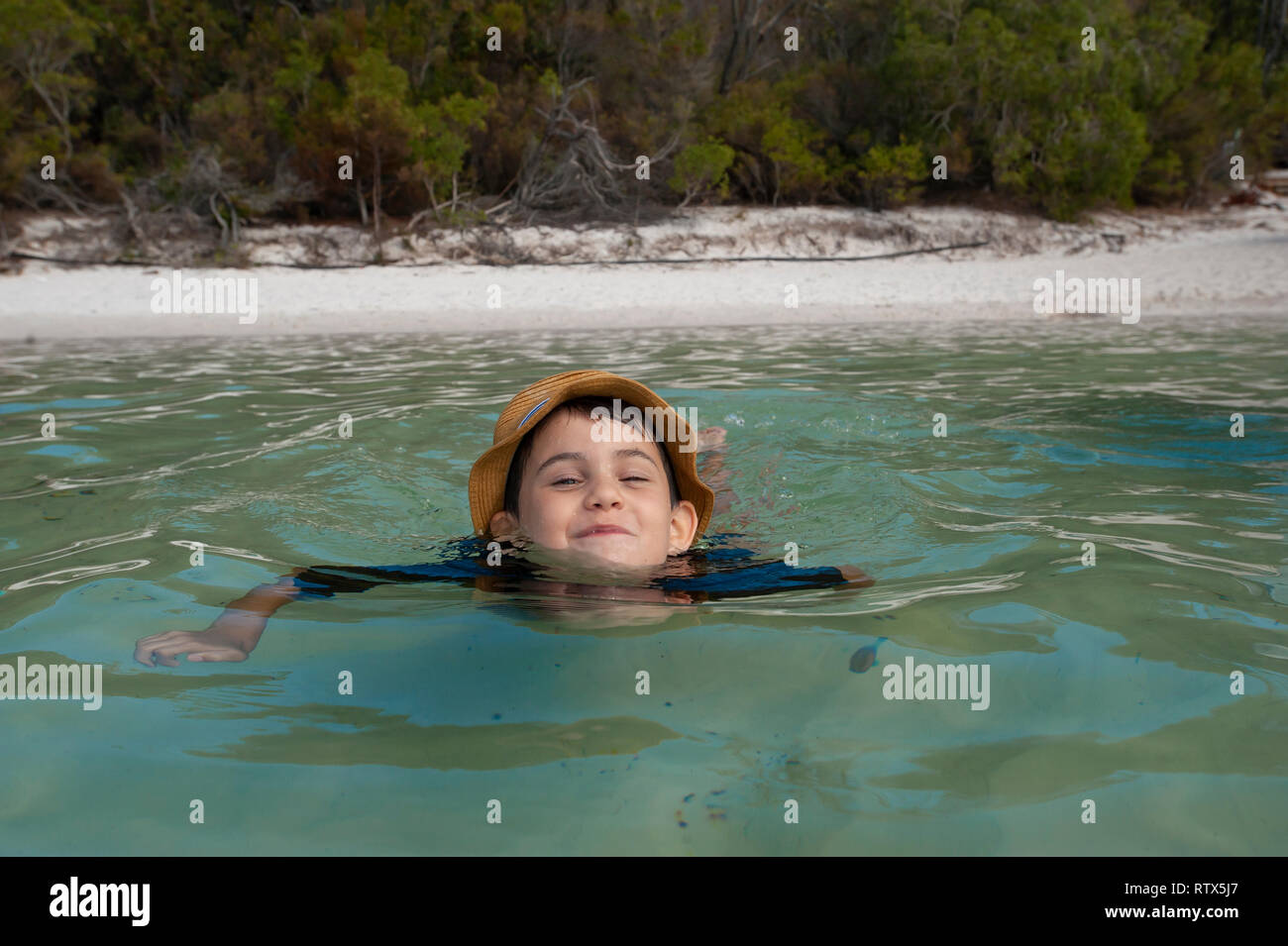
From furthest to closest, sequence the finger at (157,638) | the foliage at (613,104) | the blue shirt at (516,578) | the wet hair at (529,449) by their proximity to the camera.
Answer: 1. the foliage at (613,104)
2. the wet hair at (529,449)
3. the blue shirt at (516,578)
4. the finger at (157,638)

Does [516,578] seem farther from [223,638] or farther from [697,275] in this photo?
[697,275]

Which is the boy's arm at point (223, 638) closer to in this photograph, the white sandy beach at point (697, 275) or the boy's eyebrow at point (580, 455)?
the boy's eyebrow at point (580, 455)

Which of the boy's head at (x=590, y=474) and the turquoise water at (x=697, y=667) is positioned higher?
the boy's head at (x=590, y=474)

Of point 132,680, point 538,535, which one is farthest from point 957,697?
point 132,680

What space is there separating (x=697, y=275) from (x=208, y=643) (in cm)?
1393

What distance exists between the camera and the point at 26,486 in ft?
16.3

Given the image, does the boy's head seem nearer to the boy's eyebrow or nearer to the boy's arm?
the boy's eyebrow

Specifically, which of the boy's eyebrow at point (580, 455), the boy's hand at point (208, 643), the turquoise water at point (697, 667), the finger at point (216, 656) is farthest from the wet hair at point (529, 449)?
the finger at point (216, 656)

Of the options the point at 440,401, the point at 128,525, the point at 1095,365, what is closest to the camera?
the point at 128,525

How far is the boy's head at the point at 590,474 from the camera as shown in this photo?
327 cm

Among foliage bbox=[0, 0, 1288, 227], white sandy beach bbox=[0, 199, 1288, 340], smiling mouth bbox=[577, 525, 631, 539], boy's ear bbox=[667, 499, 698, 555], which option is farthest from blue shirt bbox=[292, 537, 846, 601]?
foliage bbox=[0, 0, 1288, 227]

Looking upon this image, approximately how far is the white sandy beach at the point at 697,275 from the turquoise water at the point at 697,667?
7.34 metres

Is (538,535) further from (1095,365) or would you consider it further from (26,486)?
(1095,365)

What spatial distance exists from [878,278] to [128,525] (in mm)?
13383
